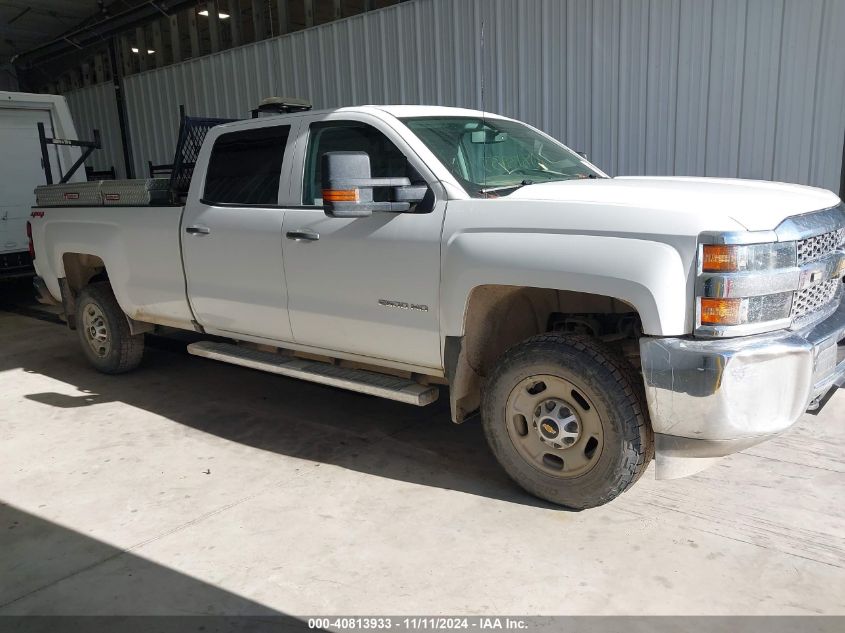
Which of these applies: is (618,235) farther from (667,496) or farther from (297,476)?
(297,476)

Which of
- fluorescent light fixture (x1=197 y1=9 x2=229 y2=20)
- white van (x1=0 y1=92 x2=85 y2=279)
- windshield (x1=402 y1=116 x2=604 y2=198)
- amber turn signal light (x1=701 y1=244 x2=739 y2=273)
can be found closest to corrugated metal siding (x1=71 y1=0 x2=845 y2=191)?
windshield (x1=402 y1=116 x2=604 y2=198)

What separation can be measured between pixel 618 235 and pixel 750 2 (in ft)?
14.8

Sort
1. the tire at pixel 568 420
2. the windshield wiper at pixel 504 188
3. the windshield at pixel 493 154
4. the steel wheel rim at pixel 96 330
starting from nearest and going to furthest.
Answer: the tire at pixel 568 420, the windshield wiper at pixel 504 188, the windshield at pixel 493 154, the steel wheel rim at pixel 96 330

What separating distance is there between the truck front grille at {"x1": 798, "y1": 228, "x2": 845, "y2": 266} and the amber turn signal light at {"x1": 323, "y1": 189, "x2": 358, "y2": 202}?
2.02 meters

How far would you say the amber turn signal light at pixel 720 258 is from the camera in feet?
9.25

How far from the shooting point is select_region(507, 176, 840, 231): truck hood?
9.62 ft

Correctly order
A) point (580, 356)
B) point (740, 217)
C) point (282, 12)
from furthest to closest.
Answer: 1. point (282, 12)
2. point (580, 356)
3. point (740, 217)

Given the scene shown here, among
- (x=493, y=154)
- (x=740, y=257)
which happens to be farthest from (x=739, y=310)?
(x=493, y=154)

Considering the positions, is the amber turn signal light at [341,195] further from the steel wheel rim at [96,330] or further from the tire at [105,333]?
the steel wheel rim at [96,330]

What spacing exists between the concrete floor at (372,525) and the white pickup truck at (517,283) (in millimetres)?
376

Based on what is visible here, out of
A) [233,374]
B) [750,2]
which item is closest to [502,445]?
[233,374]

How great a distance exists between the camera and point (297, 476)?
4059 mm

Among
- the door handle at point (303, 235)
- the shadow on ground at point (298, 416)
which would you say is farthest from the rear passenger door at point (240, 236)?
→ the shadow on ground at point (298, 416)

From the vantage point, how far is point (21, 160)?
33.8ft
